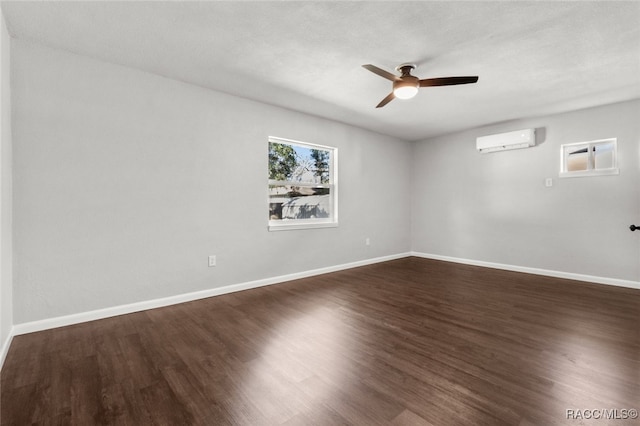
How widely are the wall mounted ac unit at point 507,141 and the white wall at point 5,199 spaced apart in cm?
608

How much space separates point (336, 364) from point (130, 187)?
265 centimetres

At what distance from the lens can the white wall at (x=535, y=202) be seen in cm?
389

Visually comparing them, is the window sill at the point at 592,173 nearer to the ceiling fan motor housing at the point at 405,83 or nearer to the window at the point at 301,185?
the ceiling fan motor housing at the point at 405,83

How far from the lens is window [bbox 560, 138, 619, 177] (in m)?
4.02

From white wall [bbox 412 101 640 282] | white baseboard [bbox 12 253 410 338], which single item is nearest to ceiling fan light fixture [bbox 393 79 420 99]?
white baseboard [bbox 12 253 410 338]

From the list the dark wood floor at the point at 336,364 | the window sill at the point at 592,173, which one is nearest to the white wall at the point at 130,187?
the dark wood floor at the point at 336,364

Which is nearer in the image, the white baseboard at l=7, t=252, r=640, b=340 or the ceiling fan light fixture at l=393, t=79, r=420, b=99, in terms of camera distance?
the white baseboard at l=7, t=252, r=640, b=340

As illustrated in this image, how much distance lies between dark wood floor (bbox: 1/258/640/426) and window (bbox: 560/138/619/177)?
1.88m

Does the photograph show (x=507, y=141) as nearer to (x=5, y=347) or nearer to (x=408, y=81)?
(x=408, y=81)

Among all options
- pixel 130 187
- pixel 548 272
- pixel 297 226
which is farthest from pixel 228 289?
pixel 548 272

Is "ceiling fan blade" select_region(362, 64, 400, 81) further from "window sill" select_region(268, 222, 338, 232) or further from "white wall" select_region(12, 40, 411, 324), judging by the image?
"window sill" select_region(268, 222, 338, 232)

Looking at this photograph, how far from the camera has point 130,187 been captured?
2910 millimetres

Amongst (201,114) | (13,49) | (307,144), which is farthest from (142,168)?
(307,144)

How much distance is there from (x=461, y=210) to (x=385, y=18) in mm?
4365
